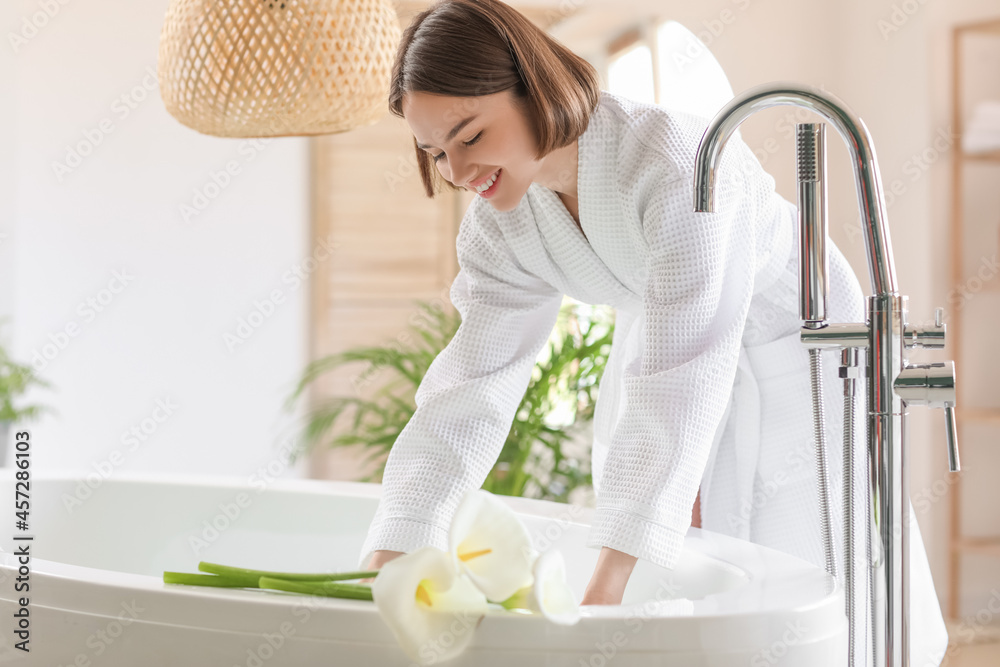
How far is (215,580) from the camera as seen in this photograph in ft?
2.89

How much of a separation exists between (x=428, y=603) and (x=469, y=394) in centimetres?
49

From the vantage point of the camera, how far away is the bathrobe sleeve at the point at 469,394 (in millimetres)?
1156

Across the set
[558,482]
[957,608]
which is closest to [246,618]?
[558,482]

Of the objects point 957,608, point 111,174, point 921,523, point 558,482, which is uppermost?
point 111,174

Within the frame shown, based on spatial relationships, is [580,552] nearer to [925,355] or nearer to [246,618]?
[246,618]

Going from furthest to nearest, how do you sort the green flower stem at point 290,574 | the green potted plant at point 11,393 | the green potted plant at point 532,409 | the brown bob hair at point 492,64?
the green potted plant at point 11,393, the green potted plant at point 532,409, the brown bob hair at point 492,64, the green flower stem at point 290,574

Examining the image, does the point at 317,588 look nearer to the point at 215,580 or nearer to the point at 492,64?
the point at 215,580

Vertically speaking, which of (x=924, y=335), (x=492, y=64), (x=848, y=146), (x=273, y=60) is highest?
(x=273, y=60)

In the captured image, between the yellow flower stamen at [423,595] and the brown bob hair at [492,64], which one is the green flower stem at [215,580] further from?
the brown bob hair at [492,64]

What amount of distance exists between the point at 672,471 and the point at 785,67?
8.70 feet

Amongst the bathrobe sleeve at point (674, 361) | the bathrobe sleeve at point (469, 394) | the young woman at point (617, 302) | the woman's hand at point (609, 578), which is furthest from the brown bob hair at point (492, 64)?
the woman's hand at point (609, 578)

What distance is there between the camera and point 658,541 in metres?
0.96

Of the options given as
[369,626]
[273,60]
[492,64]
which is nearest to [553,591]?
[369,626]

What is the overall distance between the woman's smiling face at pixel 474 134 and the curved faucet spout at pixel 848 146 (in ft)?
1.00
